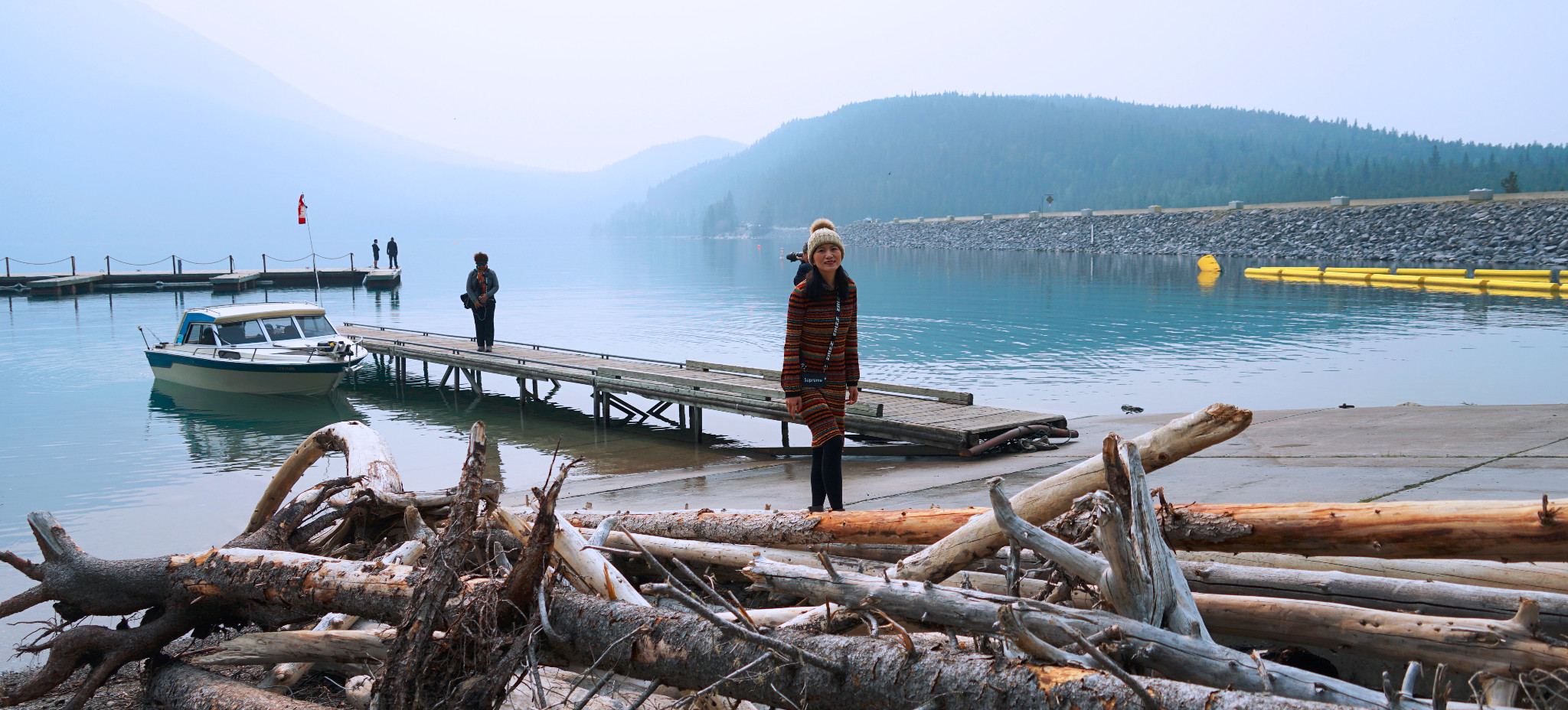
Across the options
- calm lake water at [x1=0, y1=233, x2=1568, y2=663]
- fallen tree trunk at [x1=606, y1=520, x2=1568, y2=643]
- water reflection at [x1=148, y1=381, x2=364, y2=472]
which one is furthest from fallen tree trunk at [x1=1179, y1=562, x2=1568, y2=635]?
water reflection at [x1=148, y1=381, x2=364, y2=472]

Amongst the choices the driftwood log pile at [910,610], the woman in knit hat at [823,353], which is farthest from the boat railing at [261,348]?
the woman in knit hat at [823,353]

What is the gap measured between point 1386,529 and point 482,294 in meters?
16.7

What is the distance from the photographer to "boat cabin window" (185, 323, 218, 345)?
21.6 meters

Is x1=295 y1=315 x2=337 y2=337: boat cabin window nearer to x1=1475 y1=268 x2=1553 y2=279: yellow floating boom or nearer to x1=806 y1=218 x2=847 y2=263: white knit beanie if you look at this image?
x1=806 y1=218 x2=847 y2=263: white knit beanie

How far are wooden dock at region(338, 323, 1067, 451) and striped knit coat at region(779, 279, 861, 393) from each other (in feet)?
13.1

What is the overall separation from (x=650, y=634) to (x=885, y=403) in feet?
34.3

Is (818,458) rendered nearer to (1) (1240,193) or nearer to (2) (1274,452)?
(2) (1274,452)

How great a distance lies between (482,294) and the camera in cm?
1822

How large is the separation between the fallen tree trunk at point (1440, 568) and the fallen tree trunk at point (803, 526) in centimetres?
122

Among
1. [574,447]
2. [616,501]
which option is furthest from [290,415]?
[616,501]

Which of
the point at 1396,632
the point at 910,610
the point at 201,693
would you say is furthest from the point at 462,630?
the point at 1396,632

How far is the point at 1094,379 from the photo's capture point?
2166 cm

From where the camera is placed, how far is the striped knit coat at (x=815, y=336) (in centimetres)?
645

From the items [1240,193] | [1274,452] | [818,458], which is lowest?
[1274,452]
